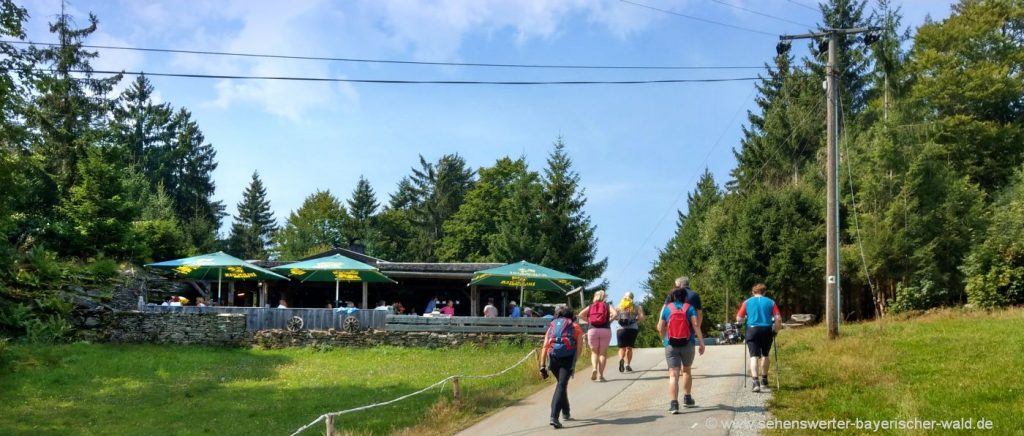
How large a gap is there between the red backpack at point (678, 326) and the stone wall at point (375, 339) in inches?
553

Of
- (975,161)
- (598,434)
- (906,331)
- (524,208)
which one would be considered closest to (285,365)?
(598,434)

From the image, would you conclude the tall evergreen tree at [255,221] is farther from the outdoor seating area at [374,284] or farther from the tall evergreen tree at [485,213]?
the outdoor seating area at [374,284]

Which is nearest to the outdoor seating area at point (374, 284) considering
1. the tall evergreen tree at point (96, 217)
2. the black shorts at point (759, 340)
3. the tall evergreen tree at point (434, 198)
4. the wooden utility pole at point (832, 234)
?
the tall evergreen tree at point (96, 217)

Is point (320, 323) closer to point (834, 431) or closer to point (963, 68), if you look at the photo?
point (834, 431)

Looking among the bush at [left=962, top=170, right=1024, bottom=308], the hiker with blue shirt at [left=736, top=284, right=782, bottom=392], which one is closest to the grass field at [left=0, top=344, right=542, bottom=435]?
the hiker with blue shirt at [left=736, top=284, right=782, bottom=392]

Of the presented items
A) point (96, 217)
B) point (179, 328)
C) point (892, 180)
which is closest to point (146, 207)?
point (96, 217)

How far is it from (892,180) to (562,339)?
2616 cm

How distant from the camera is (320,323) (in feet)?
83.5

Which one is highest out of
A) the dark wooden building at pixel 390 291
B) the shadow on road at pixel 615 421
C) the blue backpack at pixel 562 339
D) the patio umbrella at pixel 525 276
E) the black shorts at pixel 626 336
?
the patio umbrella at pixel 525 276

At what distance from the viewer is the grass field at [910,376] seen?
31.2 ft

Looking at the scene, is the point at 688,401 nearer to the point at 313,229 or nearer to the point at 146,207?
the point at 146,207

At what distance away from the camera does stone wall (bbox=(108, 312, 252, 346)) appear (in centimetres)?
2448

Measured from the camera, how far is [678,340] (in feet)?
34.2

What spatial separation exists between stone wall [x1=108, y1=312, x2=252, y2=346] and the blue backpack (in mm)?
17012
